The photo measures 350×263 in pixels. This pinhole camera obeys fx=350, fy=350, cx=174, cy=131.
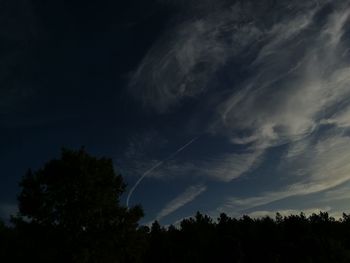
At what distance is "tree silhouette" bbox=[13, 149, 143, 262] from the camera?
27.7 meters

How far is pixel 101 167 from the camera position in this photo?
3259 centimetres

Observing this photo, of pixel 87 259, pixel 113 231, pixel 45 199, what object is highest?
pixel 45 199

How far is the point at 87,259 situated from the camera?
27.0m

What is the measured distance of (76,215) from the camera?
28.1m

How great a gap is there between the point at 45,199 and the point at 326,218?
96.3 m

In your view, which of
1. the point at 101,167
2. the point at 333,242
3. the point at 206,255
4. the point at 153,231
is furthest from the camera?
the point at 153,231

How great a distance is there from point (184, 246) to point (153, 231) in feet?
25.2

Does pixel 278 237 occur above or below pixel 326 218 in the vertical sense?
below

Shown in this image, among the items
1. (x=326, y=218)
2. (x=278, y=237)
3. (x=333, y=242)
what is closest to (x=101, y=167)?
(x=333, y=242)

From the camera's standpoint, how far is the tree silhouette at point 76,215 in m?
27.7

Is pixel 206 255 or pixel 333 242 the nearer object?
pixel 333 242

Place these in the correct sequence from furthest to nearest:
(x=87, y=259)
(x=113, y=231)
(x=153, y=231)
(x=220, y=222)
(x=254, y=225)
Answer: (x=220, y=222) → (x=254, y=225) → (x=153, y=231) → (x=113, y=231) → (x=87, y=259)

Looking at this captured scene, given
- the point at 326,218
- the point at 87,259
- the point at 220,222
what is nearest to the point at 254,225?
the point at 220,222

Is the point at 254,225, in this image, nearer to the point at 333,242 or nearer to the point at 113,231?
the point at 333,242
